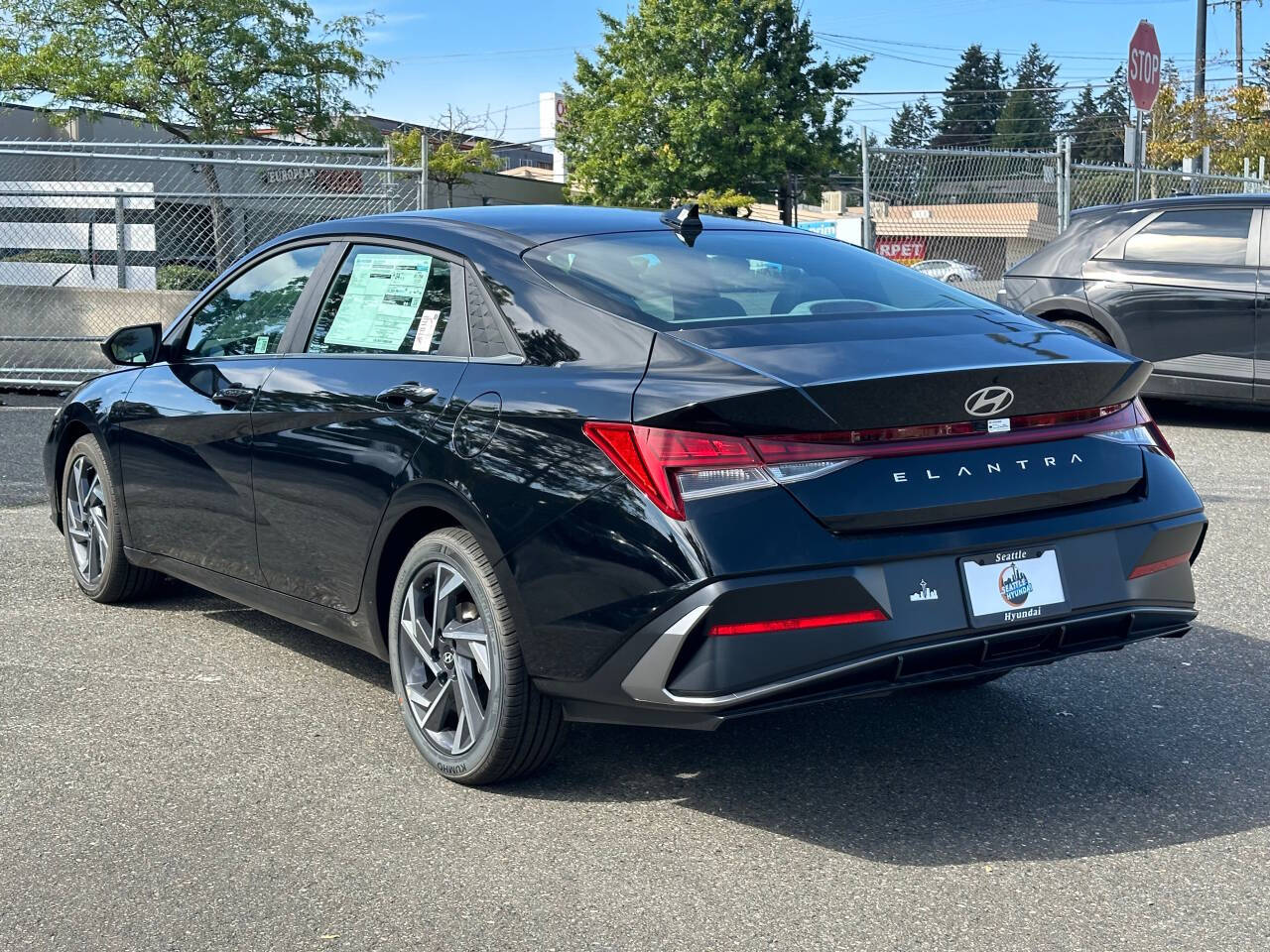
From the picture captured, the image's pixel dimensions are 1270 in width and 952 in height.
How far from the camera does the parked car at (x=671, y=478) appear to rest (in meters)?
3.35

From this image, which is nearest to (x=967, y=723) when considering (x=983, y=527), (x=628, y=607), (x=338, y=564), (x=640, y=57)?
(x=983, y=527)

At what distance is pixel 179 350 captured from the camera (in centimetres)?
559

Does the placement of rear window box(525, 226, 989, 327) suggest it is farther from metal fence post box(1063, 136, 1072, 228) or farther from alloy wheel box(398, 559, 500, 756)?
metal fence post box(1063, 136, 1072, 228)

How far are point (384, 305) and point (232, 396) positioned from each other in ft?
2.58

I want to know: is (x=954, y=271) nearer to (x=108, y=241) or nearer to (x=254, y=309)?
(x=108, y=241)

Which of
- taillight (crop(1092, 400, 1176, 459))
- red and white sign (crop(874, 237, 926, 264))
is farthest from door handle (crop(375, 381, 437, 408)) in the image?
red and white sign (crop(874, 237, 926, 264))

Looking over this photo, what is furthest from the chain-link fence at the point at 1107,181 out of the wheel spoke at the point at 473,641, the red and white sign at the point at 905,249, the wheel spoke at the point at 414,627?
the wheel spoke at the point at 473,641

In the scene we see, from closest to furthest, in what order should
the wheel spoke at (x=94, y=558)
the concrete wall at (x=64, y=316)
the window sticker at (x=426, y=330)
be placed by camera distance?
the window sticker at (x=426, y=330) < the wheel spoke at (x=94, y=558) < the concrete wall at (x=64, y=316)

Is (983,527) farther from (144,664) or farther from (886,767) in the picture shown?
(144,664)

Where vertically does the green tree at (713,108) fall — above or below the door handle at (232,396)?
above

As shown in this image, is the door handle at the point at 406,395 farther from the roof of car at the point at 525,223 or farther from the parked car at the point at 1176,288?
the parked car at the point at 1176,288

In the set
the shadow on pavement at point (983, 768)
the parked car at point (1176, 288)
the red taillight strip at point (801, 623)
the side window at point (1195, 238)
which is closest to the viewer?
the red taillight strip at point (801, 623)

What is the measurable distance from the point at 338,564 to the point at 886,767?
1.70 metres

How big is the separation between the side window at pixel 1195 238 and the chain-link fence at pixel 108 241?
6.66 meters
